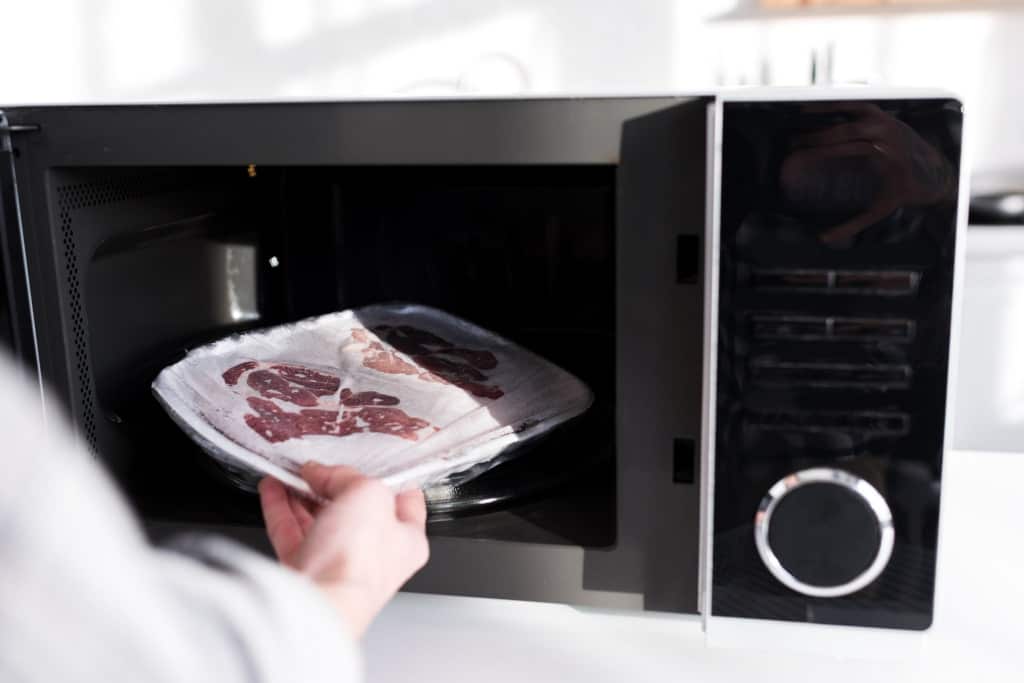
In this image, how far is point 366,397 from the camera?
70 cm

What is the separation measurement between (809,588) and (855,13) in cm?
188

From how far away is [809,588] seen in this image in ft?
1.64

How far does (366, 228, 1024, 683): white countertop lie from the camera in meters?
0.51

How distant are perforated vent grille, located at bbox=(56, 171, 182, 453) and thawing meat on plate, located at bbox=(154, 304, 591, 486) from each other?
5 centimetres

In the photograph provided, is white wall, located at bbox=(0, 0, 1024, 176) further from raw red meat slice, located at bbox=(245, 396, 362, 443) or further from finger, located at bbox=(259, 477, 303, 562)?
finger, located at bbox=(259, 477, 303, 562)

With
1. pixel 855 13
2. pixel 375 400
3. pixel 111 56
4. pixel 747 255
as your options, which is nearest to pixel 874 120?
pixel 747 255

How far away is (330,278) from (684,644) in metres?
0.55

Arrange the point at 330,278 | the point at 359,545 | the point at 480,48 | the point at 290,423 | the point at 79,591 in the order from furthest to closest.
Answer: the point at 480,48, the point at 330,278, the point at 290,423, the point at 359,545, the point at 79,591

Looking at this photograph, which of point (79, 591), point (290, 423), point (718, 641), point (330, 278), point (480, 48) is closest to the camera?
point (79, 591)

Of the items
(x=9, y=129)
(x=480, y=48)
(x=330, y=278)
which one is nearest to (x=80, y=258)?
(x=9, y=129)

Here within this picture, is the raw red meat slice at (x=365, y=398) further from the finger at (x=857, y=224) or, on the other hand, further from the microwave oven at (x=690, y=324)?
the finger at (x=857, y=224)

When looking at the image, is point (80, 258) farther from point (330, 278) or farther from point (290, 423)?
point (330, 278)

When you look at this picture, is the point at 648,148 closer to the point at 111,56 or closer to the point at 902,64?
the point at 902,64

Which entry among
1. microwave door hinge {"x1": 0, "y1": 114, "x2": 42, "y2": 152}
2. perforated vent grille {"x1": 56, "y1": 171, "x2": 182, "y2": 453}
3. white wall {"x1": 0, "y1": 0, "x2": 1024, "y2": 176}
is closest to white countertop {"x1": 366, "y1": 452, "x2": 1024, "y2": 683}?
perforated vent grille {"x1": 56, "y1": 171, "x2": 182, "y2": 453}
